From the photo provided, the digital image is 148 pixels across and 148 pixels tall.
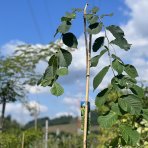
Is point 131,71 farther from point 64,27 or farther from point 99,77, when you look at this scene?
point 64,27

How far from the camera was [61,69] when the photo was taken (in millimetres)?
2680

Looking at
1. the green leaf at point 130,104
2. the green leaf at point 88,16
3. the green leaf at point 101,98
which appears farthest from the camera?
the green leaf at point 88,16

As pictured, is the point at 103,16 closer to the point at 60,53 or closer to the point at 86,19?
the point at 86,19

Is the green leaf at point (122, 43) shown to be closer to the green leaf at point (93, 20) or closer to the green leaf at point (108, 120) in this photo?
the green leaf at point (93, 20)

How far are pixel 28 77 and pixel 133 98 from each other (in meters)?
16.3

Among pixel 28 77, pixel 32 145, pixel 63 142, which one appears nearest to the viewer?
pixel 32 145

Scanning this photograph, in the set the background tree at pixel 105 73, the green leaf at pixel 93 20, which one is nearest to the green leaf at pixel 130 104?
the background tree at pixel 105 73

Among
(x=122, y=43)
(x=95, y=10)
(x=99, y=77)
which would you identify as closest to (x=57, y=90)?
(x=99, y=77)

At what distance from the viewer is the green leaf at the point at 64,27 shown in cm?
265

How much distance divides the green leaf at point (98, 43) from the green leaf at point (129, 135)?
485 millimetres

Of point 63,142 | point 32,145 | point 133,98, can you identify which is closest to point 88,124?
point 133,98

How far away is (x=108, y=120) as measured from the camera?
2.63 meters

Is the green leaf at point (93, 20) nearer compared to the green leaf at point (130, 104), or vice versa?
the green leaf at point (130, 104)

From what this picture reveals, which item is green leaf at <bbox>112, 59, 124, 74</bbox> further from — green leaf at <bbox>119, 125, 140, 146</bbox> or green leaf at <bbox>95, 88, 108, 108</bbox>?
green leaf at <bbox>119, 125, 140, 146</bbox>
